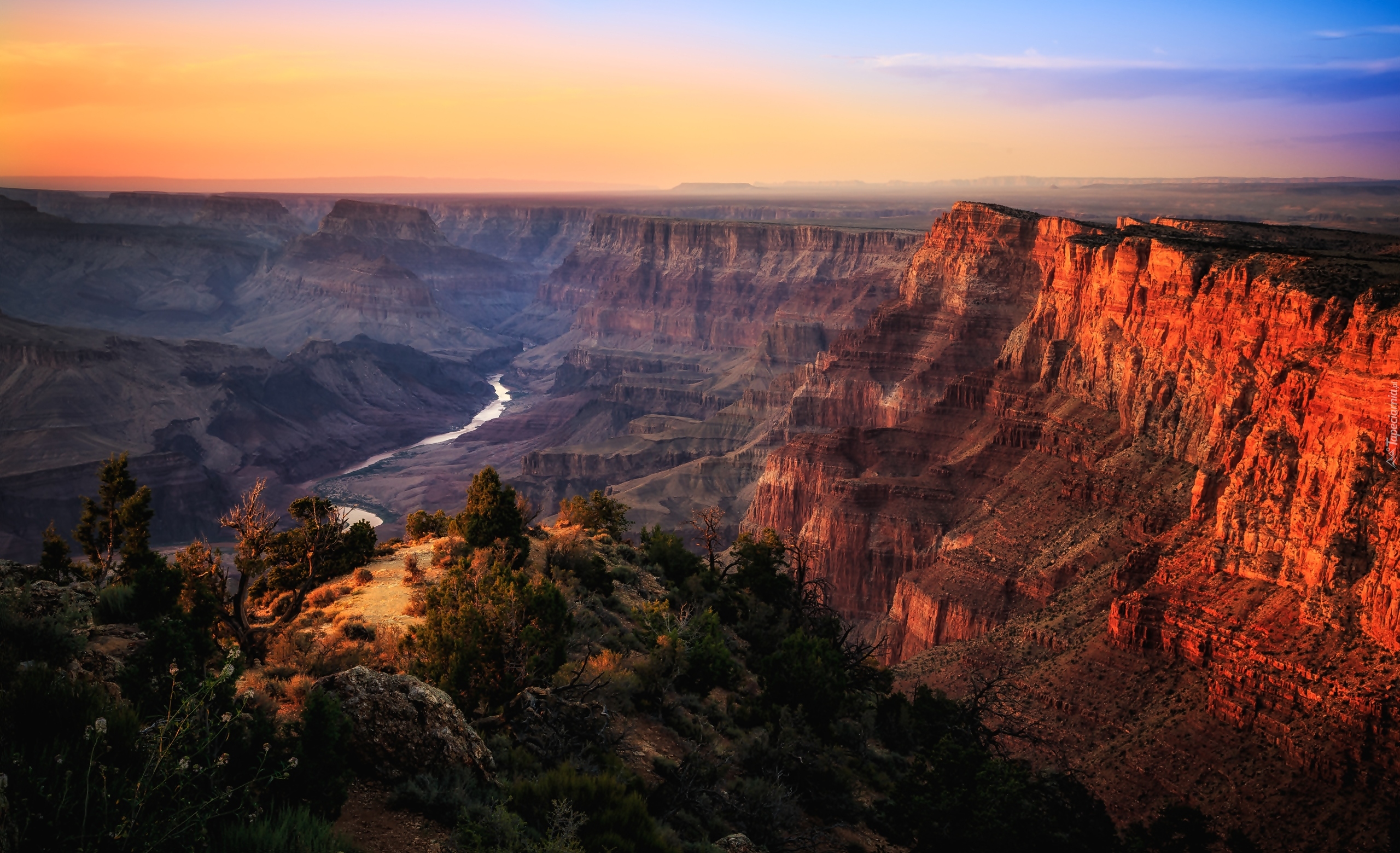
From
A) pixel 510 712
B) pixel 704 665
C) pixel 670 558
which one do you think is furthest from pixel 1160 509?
pixel 510 712

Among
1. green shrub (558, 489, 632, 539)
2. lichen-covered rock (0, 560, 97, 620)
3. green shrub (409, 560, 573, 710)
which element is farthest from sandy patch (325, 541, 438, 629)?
green shrub (558, 489, 632, 539)

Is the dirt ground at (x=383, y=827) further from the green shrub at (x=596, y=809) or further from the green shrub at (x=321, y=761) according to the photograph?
the green shrub at (x=596, y=809)

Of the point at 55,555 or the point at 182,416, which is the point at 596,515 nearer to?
the point at 55,555

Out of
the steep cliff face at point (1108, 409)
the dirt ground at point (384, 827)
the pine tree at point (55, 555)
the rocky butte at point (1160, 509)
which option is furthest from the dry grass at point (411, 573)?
the steep cliff face at point (1108, 409)

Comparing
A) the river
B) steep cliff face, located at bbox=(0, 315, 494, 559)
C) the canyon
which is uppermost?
the canyon

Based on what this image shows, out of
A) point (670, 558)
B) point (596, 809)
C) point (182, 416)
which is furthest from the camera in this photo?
point (182, 416)

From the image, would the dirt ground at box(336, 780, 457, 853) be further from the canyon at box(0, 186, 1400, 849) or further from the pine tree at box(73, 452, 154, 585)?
the canyon at box(0, 186, 1400, 849)

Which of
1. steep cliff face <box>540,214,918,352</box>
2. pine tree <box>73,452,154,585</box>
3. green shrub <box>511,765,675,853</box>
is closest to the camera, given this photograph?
green shrub <box>511,765,675,853</box>
